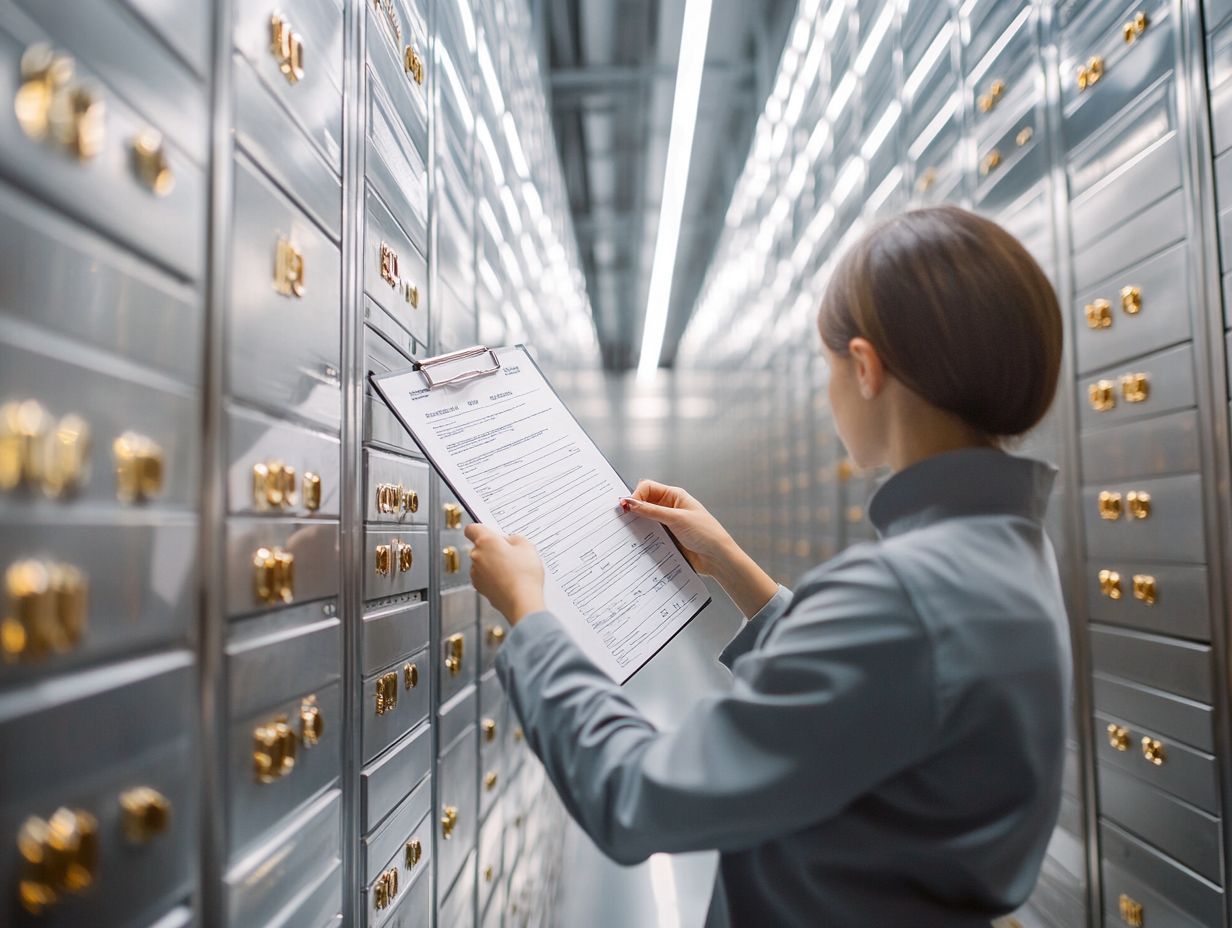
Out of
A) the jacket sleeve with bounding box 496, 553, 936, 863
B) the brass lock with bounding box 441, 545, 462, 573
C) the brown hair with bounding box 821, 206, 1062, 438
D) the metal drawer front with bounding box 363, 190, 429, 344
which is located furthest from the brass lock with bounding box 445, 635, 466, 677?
the brown hair with bounding box 821, 206, 1062, 438

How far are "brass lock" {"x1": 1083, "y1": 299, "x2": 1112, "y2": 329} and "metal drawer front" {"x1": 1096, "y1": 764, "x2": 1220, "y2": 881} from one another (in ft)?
3.90

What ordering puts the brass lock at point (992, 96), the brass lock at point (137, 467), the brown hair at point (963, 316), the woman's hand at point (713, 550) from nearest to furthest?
the brass lock at point (137, 467), the brown hair at point (963, 316), the woman's hand at point (713, 550), the brass lock at point (992, 96)

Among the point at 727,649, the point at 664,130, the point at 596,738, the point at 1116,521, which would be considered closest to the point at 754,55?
the point at 664,130

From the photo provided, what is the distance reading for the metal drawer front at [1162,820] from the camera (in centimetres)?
201

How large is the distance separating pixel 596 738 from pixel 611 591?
0.40 meters

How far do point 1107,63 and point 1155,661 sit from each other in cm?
154

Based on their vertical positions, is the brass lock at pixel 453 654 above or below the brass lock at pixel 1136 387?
below

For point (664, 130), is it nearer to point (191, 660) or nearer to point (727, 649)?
point (727, 649)

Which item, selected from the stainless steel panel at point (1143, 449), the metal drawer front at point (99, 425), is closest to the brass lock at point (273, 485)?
the metal drawer front at point (99, 425)

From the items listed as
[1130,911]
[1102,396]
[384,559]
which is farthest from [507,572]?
[1130,911]

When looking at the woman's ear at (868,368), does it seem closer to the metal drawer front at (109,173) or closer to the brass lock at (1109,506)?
the metal drawer front at (109,173)

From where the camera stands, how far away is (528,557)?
1263mm

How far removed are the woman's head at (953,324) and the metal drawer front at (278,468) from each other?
2.54 feet

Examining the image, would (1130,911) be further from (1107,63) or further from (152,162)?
(152,162)
